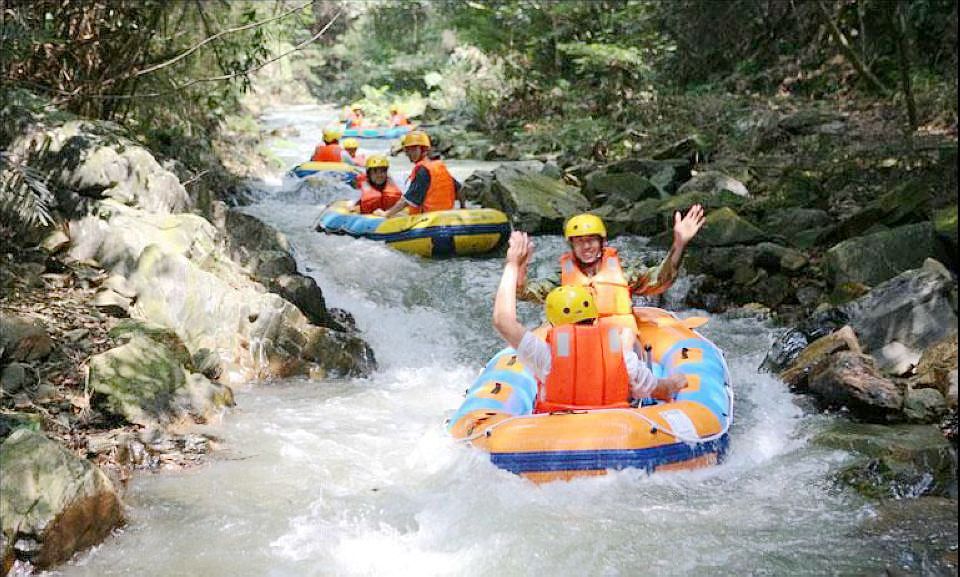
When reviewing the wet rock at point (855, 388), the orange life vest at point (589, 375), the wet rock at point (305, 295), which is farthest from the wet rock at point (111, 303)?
the wet rock at point (855, 388)

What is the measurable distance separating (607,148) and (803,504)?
11525mm

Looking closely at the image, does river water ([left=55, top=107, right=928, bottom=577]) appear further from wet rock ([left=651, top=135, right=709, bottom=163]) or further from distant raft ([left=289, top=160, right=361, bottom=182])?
distant raft ([left=289, top=160, right=361, bottom=182])

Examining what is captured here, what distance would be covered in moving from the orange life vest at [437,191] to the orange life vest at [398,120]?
1461 centimetres

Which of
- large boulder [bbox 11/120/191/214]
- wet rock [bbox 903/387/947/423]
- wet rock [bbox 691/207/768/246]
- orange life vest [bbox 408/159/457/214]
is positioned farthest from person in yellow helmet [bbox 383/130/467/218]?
wet rock [bbox 903/387/947/423]

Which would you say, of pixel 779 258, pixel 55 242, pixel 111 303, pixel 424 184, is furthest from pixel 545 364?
pixel 424 184

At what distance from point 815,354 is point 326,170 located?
33.3ft

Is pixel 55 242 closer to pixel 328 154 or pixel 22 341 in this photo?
pixel 22 341

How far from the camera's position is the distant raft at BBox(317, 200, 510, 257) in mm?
10812

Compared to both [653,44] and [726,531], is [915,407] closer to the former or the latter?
[726,531]

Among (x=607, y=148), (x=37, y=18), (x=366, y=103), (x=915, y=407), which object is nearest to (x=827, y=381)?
(x=915, y=407)

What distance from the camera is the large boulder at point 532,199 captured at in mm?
11641

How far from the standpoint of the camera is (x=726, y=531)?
4.46 meters

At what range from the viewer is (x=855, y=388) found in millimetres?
6094

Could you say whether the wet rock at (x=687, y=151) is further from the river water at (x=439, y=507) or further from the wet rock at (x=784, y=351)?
the river water at (x=439, y=507)
